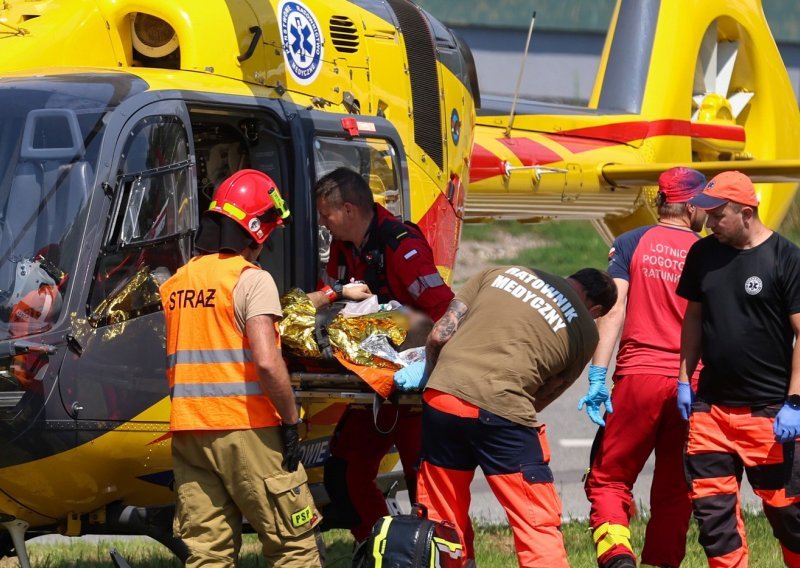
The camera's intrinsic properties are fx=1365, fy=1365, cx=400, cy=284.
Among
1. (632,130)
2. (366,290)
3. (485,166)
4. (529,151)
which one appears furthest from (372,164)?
(632,130)

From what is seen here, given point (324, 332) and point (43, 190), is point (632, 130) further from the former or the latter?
point (43, 190)

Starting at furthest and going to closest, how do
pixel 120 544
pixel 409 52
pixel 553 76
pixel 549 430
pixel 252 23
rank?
pixel 553 76
pixel 549 430
pixel 120 544
pixel 409 52
pixel 252 23

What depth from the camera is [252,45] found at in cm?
615

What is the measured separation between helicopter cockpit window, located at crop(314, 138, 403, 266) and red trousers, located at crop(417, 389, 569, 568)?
53.3 inches

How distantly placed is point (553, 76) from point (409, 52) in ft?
63.6

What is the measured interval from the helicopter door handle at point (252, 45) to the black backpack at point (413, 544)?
7.43 feet

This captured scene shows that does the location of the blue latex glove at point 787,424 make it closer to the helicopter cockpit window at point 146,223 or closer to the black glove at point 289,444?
the black glove at point 289,444

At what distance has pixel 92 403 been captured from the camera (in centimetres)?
505

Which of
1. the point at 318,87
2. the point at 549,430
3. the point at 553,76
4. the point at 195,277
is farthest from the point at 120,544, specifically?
the point at 553,76

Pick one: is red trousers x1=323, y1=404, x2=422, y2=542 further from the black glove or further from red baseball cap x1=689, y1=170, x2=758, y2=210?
red baseball cap x1=689, y1=170, x2=758, y2=210

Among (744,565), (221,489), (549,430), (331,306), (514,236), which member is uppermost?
(331,306)

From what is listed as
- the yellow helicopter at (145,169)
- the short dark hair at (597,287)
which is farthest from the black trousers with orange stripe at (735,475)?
the yellow helicopter at (145,169)

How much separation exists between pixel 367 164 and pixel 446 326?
1.62m

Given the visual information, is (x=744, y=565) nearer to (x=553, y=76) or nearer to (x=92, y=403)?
(x=92, y=403)
